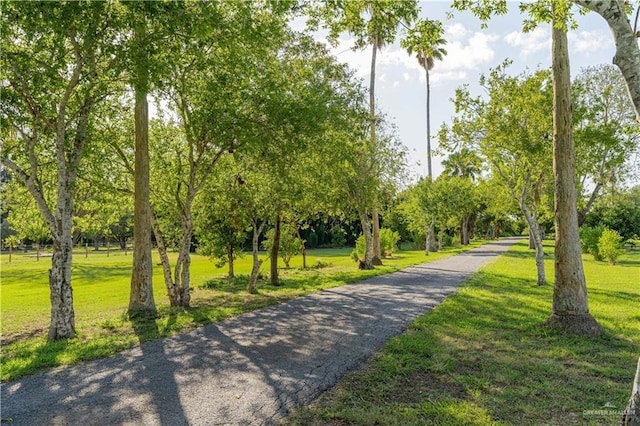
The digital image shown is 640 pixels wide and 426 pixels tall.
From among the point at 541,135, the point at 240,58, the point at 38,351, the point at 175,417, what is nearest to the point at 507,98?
the point at 541,135

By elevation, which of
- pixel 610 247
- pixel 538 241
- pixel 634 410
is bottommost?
pixel 634 410

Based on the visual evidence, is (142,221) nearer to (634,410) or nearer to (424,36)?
(424,36)

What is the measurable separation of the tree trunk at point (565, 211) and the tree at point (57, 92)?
809cm

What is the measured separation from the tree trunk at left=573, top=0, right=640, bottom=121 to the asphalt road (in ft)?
14.8

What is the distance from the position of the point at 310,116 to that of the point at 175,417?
25.7 feet

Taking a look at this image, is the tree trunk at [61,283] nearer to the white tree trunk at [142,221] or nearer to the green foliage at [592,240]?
the white tree trunk at [142,221]

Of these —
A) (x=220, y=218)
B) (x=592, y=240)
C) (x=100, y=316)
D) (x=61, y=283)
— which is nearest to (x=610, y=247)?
(x=592, y=240)

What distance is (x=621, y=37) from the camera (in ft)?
12.3

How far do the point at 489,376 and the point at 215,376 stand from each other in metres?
3.65

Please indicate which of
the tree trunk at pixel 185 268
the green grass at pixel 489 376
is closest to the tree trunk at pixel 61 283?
the tree trunk at pixel 185 268

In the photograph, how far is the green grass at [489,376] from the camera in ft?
13.9

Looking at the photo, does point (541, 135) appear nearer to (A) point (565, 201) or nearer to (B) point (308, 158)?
(A) point (565, 201)

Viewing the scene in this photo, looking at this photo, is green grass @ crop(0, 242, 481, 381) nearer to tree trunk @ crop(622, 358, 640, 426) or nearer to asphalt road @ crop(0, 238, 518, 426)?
asphalt road @ crop(0, 238, 518, 426)

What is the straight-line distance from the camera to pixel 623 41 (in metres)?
3.73
